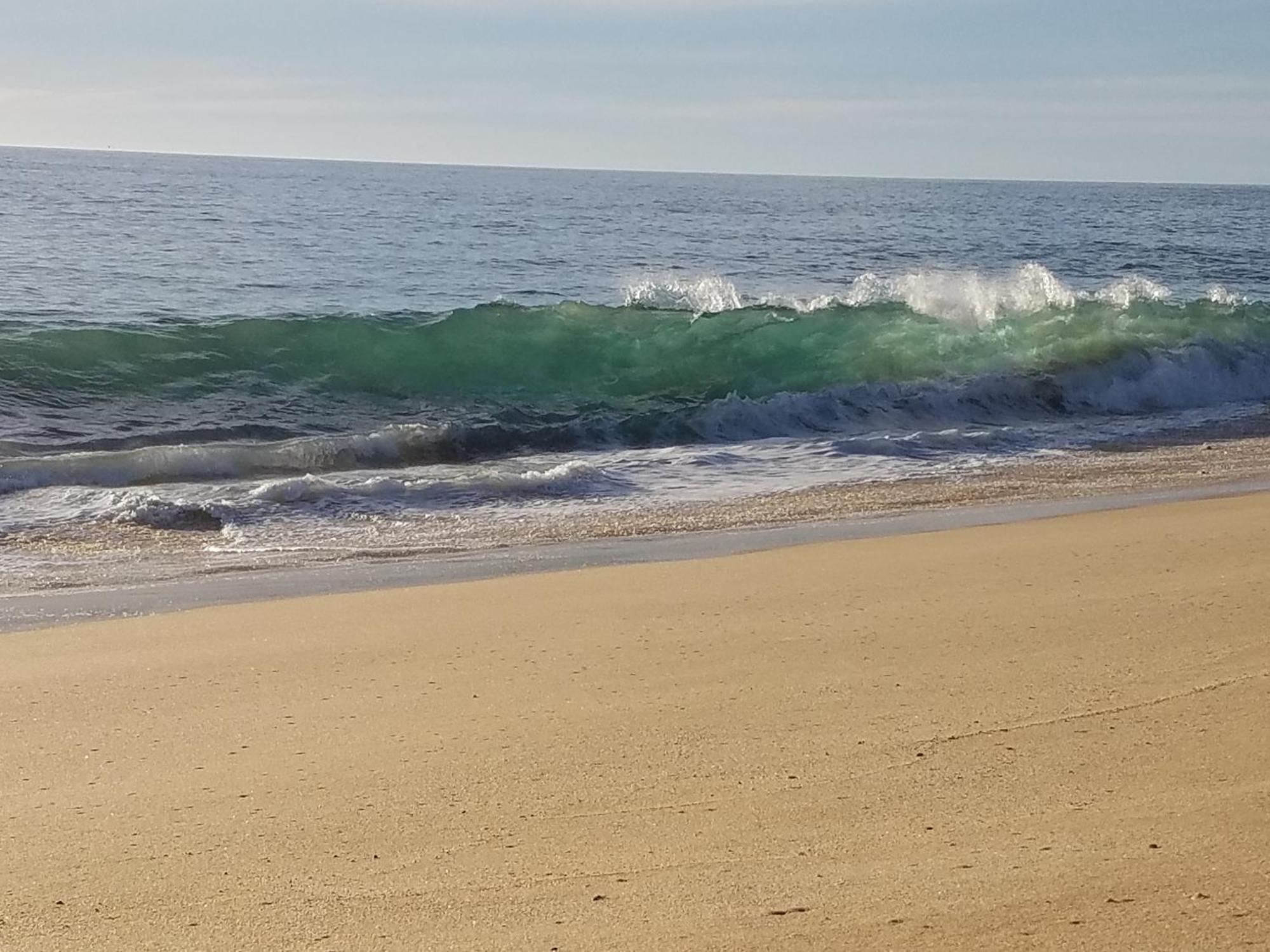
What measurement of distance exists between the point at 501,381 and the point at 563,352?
138 centimetres

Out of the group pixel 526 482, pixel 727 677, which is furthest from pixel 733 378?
pixel 727 677

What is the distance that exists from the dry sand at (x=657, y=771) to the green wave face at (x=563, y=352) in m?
9.58

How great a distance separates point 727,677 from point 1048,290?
18.9 metres

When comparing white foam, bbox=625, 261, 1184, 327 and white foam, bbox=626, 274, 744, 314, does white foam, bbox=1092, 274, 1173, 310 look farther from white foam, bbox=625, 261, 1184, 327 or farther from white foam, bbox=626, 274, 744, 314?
white foam, bbox=626, 274, 744, 314

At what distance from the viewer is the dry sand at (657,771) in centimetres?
280

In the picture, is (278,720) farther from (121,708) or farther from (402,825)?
(402,825)

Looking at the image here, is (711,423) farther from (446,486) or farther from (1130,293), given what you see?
(1130,293)

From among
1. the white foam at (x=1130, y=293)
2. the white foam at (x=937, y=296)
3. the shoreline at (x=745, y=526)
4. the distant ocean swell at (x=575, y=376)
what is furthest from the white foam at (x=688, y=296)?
the shoreline at (x=745, y=526)

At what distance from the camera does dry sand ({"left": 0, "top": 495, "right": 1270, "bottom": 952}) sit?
2.80 meters

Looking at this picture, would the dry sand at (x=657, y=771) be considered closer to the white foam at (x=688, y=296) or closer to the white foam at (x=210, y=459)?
the white foam at (x=210, y=459)

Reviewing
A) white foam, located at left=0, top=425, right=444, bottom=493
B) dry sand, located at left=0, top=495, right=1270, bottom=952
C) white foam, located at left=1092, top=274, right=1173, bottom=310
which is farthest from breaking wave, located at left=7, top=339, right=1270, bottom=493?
dry sand, located at left=0, top=495, right=1270, bottom=952

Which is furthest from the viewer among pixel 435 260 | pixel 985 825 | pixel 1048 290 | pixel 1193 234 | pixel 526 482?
pixel 1193 234

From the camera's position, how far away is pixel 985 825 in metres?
3.22

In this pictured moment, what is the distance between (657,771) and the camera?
3.66 m
